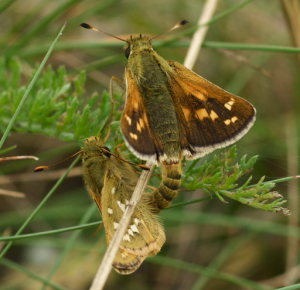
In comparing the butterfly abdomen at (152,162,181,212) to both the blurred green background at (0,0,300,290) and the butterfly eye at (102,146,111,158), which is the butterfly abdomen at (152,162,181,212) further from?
the blurred green background at (0,0,300,290)

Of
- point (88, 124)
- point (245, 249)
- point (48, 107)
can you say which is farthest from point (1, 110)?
point (245, 249)

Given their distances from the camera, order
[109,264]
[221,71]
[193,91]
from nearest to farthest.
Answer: [109,264]
[193,91]
[221,71]

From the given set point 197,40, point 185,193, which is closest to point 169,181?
point 197,40

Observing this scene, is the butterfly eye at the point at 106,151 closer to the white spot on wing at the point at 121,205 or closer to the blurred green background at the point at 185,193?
the white spot on wing at the point at 121,205

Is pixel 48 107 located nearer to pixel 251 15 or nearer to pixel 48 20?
pixel 48 20

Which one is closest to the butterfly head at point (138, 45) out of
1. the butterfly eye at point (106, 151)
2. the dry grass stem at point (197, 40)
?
the dry grass stem at point (197, 40)

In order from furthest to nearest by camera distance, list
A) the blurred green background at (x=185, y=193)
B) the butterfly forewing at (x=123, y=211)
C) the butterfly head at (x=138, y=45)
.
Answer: the blurred green background at (x=185, y=193), the butterfly head at (x=138, y=45), the butterfly forewing at (x=123, y=211)

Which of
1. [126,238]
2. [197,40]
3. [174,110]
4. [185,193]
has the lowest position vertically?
[185,193]

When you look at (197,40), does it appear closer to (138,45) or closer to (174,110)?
(138,45)
